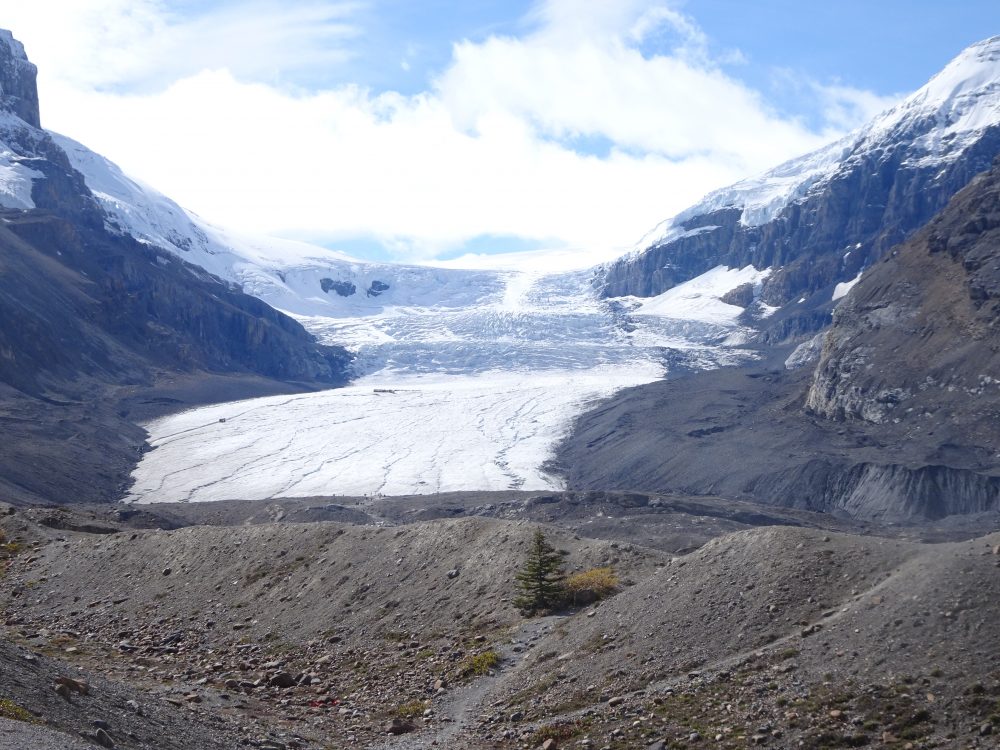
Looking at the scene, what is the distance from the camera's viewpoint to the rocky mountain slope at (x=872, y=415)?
9431 cm

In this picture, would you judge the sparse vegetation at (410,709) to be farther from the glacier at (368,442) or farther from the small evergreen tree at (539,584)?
the glacier at (368,442)

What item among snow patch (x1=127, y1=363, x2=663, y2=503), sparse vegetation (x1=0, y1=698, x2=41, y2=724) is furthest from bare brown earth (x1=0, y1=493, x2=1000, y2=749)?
snow patch (x1=127, y1=363, x2=663, y2=503)

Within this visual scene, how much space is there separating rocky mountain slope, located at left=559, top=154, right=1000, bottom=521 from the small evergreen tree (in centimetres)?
7141

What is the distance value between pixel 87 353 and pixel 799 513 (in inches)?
4274

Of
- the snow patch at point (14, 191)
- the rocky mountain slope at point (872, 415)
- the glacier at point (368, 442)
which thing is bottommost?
the glacier at point (368, 442)

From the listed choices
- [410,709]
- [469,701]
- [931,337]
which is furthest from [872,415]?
[410,709]

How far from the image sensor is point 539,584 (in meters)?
23.0

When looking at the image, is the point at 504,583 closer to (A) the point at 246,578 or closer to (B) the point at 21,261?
(A) the point at 246,578

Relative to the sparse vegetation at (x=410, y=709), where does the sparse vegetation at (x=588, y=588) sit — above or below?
above

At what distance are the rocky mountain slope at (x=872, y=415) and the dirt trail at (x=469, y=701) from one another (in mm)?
72814

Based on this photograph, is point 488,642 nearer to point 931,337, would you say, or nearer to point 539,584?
point 539,584

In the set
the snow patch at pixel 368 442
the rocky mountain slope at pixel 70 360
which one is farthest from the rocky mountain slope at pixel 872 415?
the rocky mountain slope at pixel 70 360

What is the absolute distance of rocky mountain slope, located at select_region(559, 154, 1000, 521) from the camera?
309 ft

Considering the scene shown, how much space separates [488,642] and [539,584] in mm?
1750
